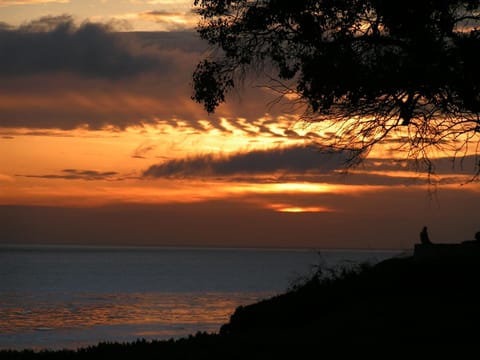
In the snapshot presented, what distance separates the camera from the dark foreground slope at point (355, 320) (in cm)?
1650

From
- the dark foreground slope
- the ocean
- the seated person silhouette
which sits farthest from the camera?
the ocean

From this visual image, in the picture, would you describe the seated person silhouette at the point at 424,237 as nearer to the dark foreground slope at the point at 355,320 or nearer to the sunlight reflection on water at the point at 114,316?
the dark foreground slope at the point at 355,320

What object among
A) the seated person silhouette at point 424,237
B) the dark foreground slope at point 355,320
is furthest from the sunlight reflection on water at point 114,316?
the dark foreground slope at point 355,320

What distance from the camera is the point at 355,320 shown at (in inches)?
749

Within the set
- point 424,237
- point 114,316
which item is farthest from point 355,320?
point 114,316

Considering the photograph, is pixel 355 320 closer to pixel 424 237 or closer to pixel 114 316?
pixel 424 237

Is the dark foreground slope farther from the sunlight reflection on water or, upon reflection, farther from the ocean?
the sunlight reflection on water

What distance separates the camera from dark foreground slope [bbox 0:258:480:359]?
54.1 feet

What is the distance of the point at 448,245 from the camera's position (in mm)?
25609

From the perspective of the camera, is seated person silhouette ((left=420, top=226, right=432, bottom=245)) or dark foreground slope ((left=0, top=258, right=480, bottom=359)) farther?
seated person silhouette ((left=420, top=226, right=432, bottom=245))

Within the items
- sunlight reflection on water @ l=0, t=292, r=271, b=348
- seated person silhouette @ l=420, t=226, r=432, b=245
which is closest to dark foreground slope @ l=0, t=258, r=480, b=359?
seated person silhouette @ l=420, t=226, r=432, b=245

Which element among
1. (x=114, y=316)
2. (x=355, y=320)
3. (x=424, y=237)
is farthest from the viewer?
(x=114, y=316)

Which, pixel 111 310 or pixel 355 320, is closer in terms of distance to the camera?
pixel 355 320

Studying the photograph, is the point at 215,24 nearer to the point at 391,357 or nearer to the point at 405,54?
the point at 405,54
